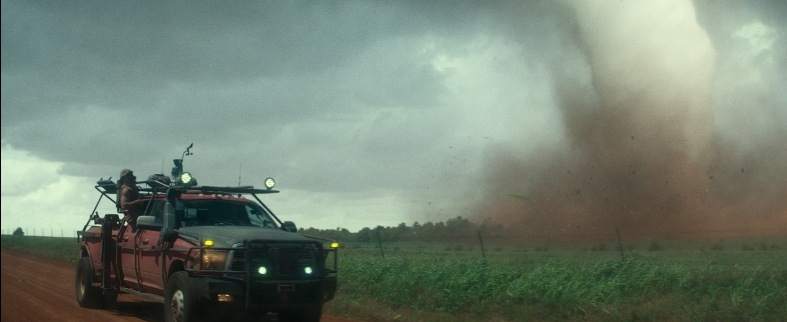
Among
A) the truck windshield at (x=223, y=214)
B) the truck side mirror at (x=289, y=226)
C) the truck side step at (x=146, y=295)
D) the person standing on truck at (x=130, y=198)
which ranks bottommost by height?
the truck side step at (x=146, y=295)

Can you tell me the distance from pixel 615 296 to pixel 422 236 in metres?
24.9

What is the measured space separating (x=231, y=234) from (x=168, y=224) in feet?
3.79

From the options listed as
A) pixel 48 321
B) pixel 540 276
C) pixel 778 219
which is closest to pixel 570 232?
pixel 778 219

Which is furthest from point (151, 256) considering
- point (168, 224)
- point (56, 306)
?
point (56, 306)

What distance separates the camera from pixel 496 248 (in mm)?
31875

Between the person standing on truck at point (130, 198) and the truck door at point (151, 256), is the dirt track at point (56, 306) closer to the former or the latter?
the truck door at point (151, 256)

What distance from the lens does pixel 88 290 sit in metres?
12.0

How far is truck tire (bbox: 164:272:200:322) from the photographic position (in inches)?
333

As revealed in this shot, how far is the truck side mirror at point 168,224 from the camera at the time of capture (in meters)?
9.38

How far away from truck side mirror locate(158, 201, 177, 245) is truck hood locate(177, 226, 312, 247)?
12 cm

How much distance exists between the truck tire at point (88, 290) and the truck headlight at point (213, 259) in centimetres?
458

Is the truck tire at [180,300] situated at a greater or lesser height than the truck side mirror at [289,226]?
lesser

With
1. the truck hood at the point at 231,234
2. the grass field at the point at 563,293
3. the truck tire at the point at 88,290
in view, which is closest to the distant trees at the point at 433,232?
the grass field at the point at 563,293

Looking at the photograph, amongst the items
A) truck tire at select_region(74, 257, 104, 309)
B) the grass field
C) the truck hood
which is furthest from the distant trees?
the truck hood
